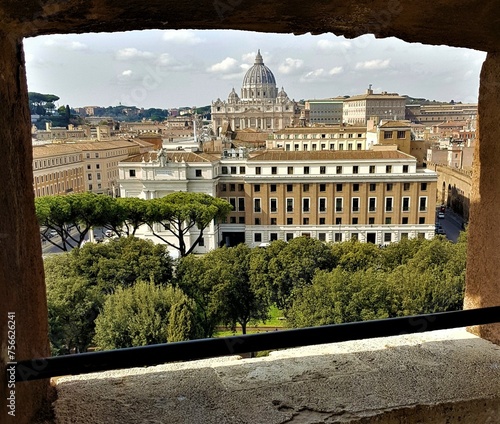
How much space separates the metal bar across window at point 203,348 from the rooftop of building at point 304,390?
0.49 feet

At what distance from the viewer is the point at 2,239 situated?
915 mm

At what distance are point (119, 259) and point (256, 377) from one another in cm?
1239

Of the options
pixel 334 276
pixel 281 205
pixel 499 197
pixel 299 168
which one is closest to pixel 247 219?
pixel 281 205

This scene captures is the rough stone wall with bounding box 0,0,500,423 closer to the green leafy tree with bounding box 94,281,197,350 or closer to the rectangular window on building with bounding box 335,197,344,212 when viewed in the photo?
the green leafy tree with bounding box 94,281,197,350

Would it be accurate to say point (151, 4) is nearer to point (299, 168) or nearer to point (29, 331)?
point (29, 331)

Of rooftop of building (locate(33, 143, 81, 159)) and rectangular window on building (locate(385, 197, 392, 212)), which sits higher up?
rooftop of building (locate(33, 143, 81, 159))

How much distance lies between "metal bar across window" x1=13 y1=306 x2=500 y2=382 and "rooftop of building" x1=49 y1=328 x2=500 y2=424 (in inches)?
5.9

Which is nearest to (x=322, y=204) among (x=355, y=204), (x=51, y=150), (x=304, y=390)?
(x=355, y=204)

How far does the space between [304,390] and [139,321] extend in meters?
9.28

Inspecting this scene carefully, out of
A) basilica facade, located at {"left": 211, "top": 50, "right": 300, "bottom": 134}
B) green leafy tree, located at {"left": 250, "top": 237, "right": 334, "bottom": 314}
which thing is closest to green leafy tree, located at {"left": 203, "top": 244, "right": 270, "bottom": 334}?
green leafy tree, located at {"left": 250, "top": 237, "right": 334, "bottom": 314}

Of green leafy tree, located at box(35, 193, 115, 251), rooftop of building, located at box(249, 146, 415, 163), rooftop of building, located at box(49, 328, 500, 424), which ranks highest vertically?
rooftop of building, located at box(49, 328, 500, 424)

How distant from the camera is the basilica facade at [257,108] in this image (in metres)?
71.6

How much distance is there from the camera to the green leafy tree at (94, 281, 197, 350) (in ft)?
32.2

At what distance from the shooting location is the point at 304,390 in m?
1.13
